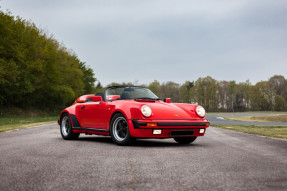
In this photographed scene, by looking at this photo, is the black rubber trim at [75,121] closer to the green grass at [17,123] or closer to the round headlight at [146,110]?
the round headlight at [146,110]

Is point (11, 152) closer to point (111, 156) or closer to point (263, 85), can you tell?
point (111, 156)

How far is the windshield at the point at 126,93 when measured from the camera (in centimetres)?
802

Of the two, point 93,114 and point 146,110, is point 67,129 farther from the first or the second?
point 146,110

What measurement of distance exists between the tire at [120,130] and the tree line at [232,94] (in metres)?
96.5

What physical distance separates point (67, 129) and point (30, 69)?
1396 inches

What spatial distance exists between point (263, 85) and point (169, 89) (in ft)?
99.2

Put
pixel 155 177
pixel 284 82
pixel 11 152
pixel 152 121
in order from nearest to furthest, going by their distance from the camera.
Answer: pixel 155 177 → pixel 11 152 → pixel 152 121 → pixel 284 82

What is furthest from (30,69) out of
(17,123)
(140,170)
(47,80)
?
(140,170)

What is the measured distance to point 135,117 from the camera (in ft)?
23.0

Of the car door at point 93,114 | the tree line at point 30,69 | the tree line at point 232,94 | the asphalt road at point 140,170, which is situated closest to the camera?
the asphalt road at point 140,170

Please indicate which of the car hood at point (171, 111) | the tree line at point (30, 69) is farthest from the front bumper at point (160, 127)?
the tree line at point (30, 69)

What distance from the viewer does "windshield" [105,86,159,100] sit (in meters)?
8.02

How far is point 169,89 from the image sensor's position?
370 ft

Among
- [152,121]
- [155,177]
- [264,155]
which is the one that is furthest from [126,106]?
[155,177]
